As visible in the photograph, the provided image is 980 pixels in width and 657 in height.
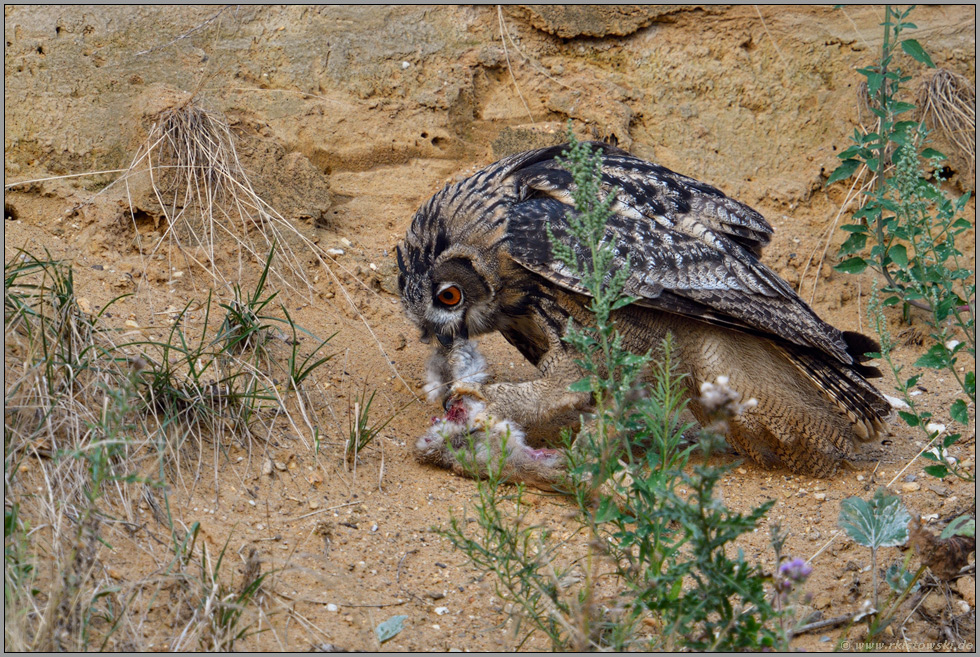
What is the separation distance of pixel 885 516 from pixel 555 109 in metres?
3.88

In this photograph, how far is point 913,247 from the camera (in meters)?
3.93

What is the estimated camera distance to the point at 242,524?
122 inches

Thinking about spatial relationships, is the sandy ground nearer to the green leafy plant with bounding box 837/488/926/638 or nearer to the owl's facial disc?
the green leafy plant with bounding box 837/488/926/638

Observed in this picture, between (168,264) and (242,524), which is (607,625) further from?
(168,264)

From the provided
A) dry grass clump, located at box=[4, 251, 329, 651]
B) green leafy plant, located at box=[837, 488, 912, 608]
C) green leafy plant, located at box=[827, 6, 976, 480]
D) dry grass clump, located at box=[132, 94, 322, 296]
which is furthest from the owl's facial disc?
green leafy plant, located at box=[837, 488, 912, 608]

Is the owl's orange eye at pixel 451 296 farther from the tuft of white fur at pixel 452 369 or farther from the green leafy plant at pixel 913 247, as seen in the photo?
the green leafy plant at pixel 913 247

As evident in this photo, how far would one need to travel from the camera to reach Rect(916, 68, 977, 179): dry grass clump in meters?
5.70

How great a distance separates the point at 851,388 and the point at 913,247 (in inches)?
27.6

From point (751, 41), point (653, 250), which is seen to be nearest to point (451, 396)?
point (653, 250)

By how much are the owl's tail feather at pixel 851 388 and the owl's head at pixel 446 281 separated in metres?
1.39

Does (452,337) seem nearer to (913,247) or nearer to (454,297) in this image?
(454,297)

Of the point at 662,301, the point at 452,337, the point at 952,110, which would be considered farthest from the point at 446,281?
the point at 952,110

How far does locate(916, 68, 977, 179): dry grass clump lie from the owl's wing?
2.52 metres

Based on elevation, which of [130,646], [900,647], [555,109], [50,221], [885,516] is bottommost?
Result: [900,647]
